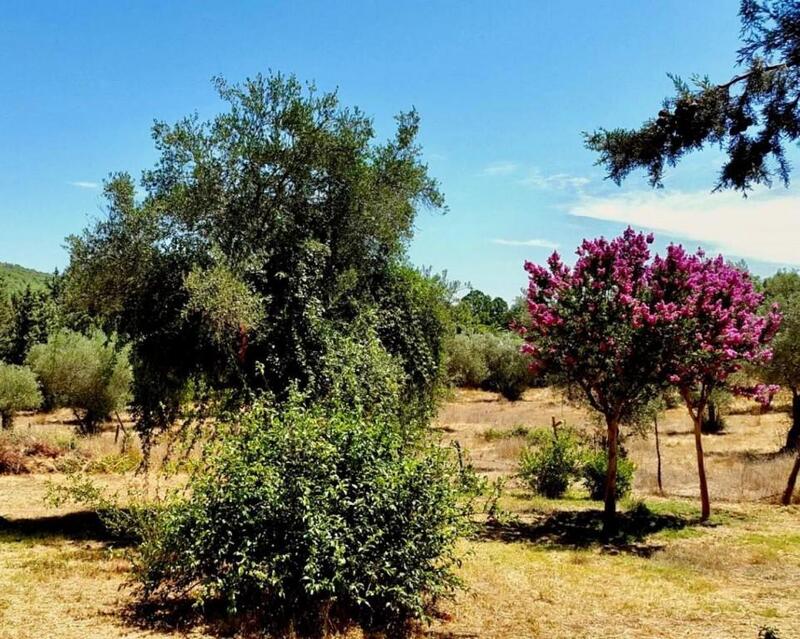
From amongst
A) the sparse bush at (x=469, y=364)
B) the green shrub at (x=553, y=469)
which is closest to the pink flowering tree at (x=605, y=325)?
the green shrub at (x=553, y=469)

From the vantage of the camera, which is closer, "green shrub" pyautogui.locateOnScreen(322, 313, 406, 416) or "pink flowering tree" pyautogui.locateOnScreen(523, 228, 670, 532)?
"green shrub" pyautogui.locateOnScreen(322, 313, 406, 416)

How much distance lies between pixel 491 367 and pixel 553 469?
119ft

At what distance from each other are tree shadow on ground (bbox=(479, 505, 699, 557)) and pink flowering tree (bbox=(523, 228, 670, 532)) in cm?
57

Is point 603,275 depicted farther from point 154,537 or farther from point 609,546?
point 154,537

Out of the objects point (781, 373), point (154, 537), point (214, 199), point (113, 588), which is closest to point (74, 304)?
point (214, 199)

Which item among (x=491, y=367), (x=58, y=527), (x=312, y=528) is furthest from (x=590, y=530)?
(x=491, y=367)

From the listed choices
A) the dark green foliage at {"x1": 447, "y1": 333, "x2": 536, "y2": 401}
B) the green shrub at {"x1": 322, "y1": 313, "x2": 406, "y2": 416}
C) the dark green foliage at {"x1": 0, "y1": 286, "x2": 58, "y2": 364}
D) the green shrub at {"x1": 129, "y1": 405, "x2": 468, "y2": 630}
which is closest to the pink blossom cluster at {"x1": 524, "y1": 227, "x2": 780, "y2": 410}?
the green shrub at {"x1": 322, "y1": 313, "x2": 406, "y2": 416}

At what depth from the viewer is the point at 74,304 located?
13.2m

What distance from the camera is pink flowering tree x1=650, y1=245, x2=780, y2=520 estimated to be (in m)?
13.0

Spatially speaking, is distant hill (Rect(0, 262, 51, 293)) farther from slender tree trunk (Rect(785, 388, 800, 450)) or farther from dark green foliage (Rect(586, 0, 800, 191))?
dark green foliage (Rect(586, 0, 800, 191))

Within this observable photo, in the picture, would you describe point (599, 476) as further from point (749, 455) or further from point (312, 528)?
point (312, 528)

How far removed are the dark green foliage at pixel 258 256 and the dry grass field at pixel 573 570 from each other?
132 inches

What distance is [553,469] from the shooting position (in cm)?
1927

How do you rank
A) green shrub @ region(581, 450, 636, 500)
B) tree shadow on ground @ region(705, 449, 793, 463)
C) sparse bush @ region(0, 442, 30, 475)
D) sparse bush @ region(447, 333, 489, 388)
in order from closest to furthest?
green shrub @ region(581, 450, 636, 500) < sparse bush @ region(0, 442, 30, 475) < tree shadow on ground @ region(705, 449, 793, 463) < sparse bush @ region(447, 333, 489, 388)
